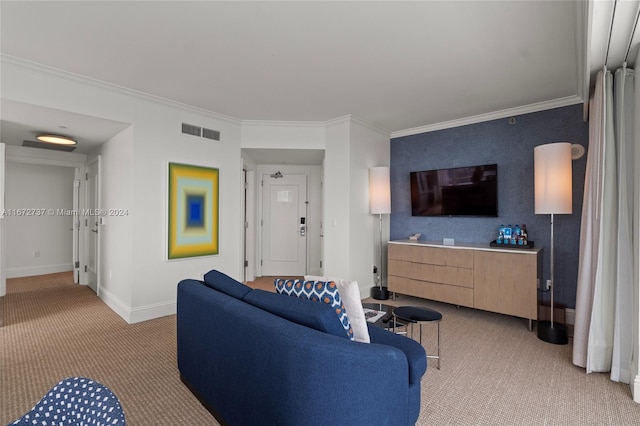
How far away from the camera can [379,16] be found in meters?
2.25

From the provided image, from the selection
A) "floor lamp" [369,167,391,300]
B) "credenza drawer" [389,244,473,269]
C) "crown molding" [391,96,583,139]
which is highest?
"crown molding" [391,96,583,139]

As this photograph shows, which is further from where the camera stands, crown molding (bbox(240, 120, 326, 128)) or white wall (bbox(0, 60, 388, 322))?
crown molding (bbox(240, 120, 326, 128))

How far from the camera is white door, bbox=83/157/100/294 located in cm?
470

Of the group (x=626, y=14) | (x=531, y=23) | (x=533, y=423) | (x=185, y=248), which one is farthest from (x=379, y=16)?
(x=185, y=248)

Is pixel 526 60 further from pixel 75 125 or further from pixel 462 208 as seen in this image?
pixel 75 125

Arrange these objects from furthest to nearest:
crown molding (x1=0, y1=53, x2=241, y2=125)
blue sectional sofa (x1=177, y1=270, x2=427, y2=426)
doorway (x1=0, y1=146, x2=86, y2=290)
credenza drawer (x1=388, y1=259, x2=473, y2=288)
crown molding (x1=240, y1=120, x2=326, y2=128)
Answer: doorway (x1=0, y1=146, x2=86, y2=290) → crown molding (x1=240, y1=120, x2=326, y2=128) → credenza drawer (x1=388, y1=259, x2=473, y2=288) → crown molding (x1=0, y1=53, x2=241, y2=125) → blue sectional sofa (x1=177, y1=270, x2=427, y2=426)

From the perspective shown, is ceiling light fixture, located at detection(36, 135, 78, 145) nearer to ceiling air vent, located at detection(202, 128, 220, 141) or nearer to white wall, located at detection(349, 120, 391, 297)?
ceiling air vent, located at detection(202, 128, 220, 141)

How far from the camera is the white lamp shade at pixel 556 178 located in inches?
124

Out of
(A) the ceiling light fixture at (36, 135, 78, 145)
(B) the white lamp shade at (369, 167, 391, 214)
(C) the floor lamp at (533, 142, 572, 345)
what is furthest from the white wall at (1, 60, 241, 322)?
(C) the floor lamp at (533, 142, 572, 345)

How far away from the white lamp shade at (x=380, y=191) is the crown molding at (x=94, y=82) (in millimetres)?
2388

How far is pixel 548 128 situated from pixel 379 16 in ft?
9.69

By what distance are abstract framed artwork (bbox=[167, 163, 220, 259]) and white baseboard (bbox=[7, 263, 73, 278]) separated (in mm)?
4339

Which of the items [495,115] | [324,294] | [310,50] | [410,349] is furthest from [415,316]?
[495,115]

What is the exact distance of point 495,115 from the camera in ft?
14.0
